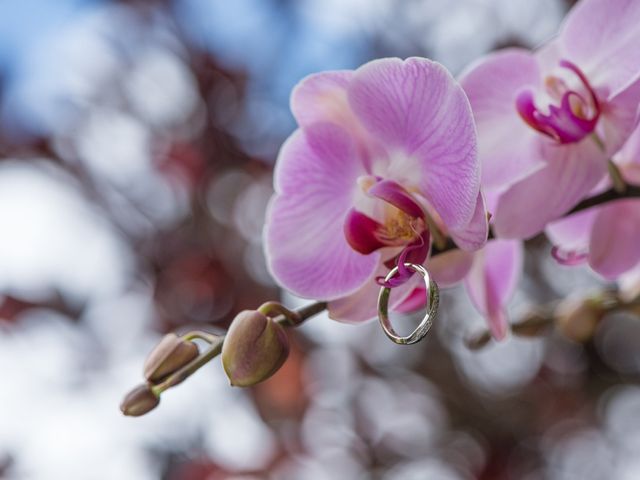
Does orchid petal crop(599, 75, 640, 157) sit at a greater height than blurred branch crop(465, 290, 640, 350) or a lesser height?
greater

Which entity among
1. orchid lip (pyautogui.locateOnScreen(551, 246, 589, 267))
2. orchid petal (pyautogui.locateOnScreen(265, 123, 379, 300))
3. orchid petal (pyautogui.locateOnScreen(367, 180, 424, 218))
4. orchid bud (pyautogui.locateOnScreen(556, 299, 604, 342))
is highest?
orchid petal (pyautogui.locateOnScreen(367, 180, 424, 218))

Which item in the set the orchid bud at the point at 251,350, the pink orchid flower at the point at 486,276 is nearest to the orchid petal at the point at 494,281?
the pink orchid flower at the point at 486,276

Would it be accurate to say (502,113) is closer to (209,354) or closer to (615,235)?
(615,235)

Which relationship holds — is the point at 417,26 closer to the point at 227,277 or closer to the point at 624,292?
the point at 227,277

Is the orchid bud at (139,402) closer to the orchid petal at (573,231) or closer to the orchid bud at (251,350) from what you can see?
the orchid bud at (251,350)

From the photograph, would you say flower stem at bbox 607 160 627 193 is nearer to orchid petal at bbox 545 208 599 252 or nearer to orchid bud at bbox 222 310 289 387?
orchid petal at bbox 545 208 599 252

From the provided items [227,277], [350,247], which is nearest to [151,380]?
[350,247]

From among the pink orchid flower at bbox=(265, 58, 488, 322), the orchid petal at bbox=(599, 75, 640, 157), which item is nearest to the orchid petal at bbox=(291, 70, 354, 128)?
the pink orchid flower at bbox=(265, 58, 488, 322)

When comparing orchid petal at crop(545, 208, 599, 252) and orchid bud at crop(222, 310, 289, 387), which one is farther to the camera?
orchid petal at crop(545, 208, 599, 252)

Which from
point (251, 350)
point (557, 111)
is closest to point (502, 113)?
point (557, 111)
